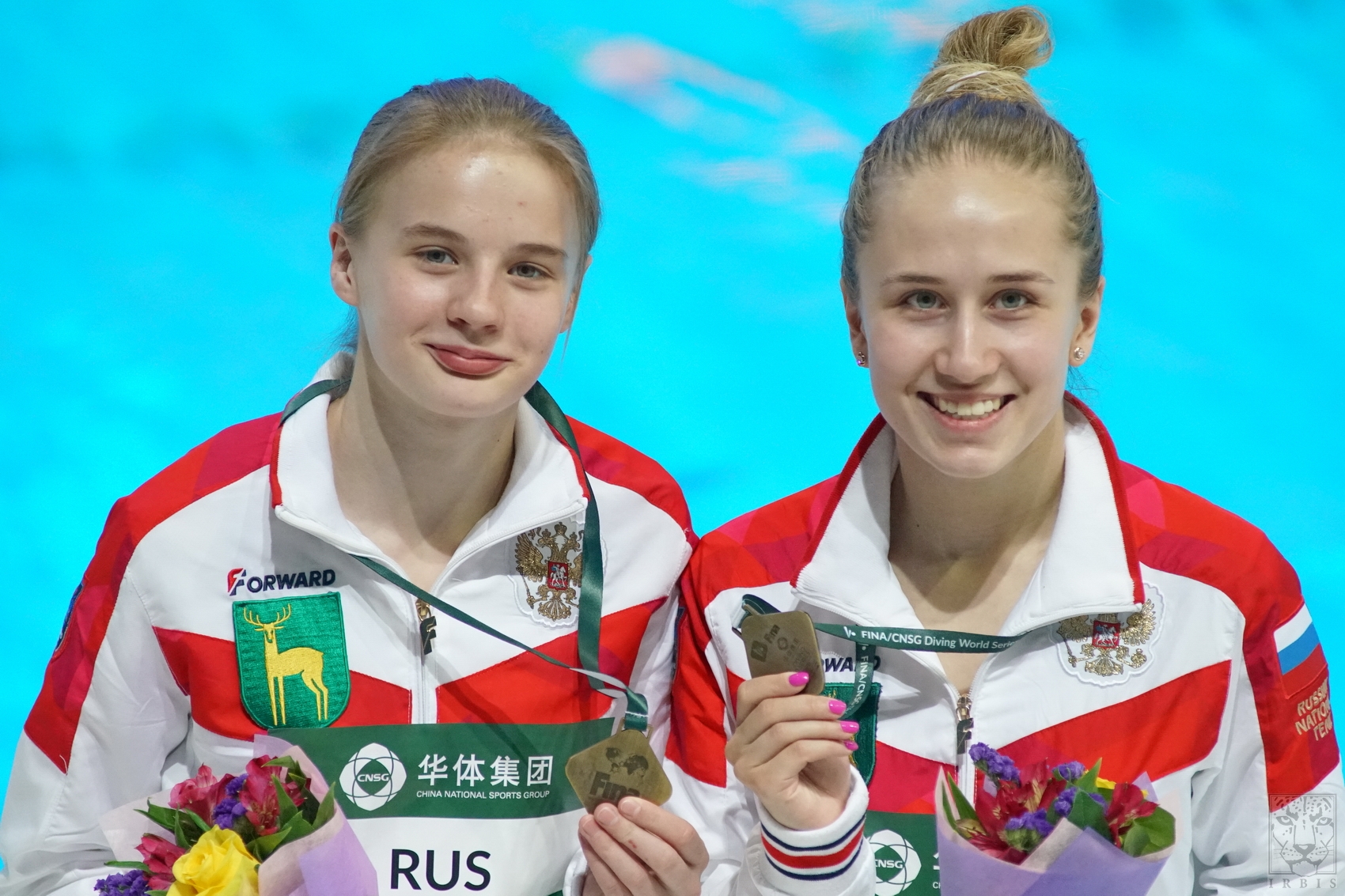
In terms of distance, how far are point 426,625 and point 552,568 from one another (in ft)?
0.81

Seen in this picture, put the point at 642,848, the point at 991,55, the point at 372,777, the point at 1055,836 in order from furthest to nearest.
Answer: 1. the point at 991,55
2. the point at 372,777
3. the point at 642,848
4. the point at 1055,836

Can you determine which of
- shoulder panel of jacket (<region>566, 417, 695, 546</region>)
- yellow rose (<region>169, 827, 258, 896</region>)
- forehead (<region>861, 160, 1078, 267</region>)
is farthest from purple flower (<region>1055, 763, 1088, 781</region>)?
yellow rose (<region>169, 827, 258, 896</region>)

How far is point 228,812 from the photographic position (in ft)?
6.58

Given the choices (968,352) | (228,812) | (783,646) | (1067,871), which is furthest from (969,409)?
(228,812)

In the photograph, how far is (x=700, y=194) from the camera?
23.5 ft

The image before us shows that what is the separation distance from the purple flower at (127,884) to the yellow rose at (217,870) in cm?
11

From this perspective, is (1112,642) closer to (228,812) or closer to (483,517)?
(483,517)

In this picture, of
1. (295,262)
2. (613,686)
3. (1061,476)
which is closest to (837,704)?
(613,686)

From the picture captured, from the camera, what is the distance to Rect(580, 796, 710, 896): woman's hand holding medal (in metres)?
2.15

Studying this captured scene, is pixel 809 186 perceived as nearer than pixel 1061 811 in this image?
No

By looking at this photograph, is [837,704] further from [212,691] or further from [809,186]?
[809,186]

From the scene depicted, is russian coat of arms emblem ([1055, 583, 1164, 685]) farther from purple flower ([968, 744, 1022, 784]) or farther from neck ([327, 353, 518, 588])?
neck ([327, 353, 518, 588])

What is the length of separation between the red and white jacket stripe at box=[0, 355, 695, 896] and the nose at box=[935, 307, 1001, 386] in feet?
2.24

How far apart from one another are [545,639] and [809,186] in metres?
4.94
